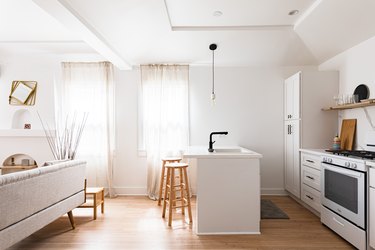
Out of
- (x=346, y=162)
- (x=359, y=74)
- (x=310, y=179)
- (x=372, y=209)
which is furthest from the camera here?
(x=310, y=179)

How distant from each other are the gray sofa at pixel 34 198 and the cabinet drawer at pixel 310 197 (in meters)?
3.15

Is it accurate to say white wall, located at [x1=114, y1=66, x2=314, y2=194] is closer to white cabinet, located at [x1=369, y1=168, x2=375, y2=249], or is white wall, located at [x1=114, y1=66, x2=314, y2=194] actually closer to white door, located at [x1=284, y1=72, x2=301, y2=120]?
white door, located at [x1=284, y1=72, x2=301, y2=120]

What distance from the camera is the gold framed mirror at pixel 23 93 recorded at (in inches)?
177

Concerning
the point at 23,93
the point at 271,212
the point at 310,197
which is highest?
the point at 23,93

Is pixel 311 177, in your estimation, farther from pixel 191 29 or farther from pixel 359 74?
pixel 191 29

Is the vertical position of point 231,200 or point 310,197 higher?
point 231,200

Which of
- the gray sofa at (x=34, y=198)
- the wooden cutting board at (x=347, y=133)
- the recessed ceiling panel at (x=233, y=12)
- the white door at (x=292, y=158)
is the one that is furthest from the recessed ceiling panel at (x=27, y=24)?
the wooden cutting board at (x=347, y=133)

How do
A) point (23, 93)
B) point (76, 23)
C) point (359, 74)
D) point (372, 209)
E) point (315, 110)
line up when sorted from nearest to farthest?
point (372, 209) < point (76, 23) < point (359, 74) < point (315, 110) < point (23, 93)

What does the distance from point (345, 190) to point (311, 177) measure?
0.80m

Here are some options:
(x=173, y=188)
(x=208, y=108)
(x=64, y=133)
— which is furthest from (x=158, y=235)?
(x=64, y=133)

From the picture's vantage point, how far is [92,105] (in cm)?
445

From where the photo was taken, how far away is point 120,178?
4.52m

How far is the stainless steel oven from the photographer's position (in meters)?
2.33

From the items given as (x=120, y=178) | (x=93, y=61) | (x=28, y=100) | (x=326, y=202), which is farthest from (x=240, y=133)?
(x=28, y=100)
